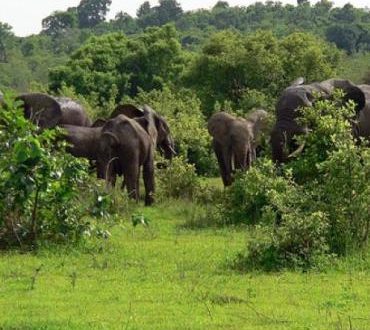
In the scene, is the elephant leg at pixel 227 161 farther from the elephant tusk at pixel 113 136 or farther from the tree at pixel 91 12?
the tree at pixel 91 12

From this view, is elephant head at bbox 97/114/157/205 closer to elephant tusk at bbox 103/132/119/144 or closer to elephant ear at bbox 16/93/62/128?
elephant tusk at bbox 103/132/119/144

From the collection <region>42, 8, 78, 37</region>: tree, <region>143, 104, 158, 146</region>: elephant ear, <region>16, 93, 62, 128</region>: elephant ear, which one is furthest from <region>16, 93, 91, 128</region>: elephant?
<region>42, 8, 78, 37</region>: tree

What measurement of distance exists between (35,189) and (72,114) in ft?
Answer: 30.6

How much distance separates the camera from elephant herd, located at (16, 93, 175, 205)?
16234 mm

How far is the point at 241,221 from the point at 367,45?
56.1 metres

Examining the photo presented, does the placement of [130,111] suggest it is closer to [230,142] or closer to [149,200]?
[230,142]

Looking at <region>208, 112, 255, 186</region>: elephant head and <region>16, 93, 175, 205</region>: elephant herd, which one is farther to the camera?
<region>208, 112, 255, 186</region>: elephant head

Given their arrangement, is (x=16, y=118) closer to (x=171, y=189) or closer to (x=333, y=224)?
(x=333, y=224)

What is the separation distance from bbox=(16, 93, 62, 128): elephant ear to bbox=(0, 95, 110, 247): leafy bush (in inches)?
267

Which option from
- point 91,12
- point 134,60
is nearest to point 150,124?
point 134,60

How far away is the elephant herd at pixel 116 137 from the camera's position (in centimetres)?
1623

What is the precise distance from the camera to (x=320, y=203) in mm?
10727

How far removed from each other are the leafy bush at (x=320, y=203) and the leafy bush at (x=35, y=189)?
2.27 meters

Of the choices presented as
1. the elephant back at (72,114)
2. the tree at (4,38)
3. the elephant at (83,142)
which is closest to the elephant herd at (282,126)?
the elephant at (83,142)
